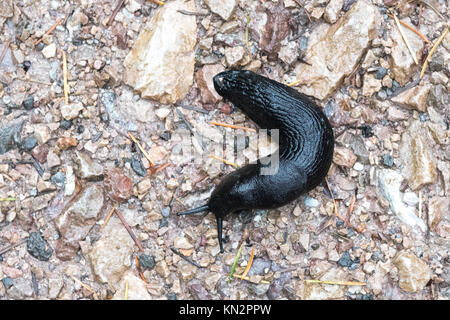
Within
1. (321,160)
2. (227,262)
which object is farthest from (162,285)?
(321,160)

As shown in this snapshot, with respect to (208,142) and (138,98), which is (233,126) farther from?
(138,98)

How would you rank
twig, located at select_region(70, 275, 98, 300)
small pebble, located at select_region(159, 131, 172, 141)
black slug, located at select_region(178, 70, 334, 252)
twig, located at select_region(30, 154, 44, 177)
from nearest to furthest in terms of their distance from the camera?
1. black slug, located at select_region(178, 70, 334, 252)
2. twig, located at select_region(70, 275, 98, 300)
3. twig, located at select_region(30, 154, 44, 177)
4. small pebble, located at select_region(159, 131, 172, 141)

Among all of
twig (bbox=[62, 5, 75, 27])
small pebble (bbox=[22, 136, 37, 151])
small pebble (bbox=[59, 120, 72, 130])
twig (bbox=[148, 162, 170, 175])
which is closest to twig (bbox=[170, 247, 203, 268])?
twig (bbox=[148, 162, 170, 175])

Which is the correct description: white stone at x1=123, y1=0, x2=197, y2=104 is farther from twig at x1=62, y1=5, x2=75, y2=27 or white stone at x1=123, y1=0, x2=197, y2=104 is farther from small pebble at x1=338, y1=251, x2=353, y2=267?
small pebble at x1=338, y1=251, x2=353, y2=267

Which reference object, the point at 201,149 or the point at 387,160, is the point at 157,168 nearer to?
the point at 201,149

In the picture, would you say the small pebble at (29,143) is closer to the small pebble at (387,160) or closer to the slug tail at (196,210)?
the slug tail at (196,210)

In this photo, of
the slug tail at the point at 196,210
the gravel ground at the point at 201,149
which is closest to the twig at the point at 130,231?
the gravel ground at the point at 201,149
